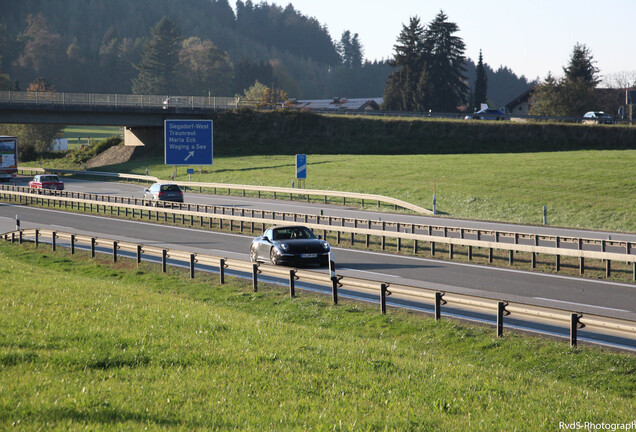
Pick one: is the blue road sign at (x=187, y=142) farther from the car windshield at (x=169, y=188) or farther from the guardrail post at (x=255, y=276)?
the guardrail post at (x=255, y=276)

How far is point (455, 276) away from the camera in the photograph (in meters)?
20.0

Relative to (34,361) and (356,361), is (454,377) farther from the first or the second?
(34,361)

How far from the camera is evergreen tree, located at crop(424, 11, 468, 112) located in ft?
383

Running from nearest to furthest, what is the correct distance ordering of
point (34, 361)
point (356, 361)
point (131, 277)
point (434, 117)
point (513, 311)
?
point (34, 361)
point (356, 361)
point (513, 311)
point (131, 277)
point (434, 117)

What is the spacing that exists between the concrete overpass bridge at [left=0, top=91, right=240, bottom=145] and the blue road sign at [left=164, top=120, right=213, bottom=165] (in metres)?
28.5

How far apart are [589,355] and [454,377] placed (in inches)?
122

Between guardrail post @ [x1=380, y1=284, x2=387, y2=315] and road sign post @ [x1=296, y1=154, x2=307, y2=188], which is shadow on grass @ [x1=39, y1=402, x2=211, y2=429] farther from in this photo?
road sign post @ [x1=296, y1=154, x2=307, y2=188]

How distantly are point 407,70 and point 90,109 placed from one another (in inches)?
2336

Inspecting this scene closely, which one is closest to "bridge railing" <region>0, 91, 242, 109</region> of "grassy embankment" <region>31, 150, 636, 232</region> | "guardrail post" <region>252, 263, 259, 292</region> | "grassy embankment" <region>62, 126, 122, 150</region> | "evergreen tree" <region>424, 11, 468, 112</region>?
"grassy embankment" <region>31, 150, 636, 232</region>

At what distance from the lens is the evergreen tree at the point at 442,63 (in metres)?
117

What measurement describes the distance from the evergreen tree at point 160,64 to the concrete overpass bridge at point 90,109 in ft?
286

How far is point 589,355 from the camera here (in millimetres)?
11445

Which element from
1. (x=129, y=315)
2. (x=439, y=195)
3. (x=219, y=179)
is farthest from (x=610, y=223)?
(x=219, y=179)

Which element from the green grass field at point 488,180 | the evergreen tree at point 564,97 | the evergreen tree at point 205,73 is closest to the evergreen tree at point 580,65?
the evergreen tree at point 564,97
